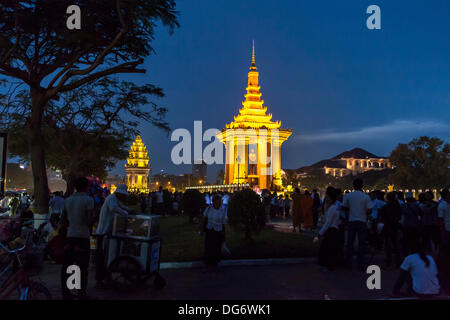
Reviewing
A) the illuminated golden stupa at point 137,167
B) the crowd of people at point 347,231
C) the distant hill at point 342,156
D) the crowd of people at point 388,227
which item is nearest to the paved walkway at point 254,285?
the crowd of people at point 347,231

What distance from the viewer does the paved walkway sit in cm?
700

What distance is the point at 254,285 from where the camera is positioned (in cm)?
781

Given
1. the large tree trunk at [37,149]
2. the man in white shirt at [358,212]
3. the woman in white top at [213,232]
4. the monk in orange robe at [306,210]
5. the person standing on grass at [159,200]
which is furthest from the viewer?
the person standing on grass at [159,200]

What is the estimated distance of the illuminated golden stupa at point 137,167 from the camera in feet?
382

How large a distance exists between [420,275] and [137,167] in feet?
376

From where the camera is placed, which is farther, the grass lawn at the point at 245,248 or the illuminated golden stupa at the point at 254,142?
the illuminated golden stupa at the point at 254,142

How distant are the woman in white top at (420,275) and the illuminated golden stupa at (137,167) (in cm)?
11286

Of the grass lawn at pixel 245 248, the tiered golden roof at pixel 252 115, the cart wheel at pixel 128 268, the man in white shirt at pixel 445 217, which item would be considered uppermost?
the tiered golden roof at pixel 252 115

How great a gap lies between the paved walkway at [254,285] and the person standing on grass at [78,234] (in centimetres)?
67

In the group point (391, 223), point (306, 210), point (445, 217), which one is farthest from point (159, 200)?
point (445, 217)

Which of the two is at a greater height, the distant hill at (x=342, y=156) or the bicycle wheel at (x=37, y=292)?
the distant hill at (x=342, y=156)

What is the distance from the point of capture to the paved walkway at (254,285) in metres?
7.00

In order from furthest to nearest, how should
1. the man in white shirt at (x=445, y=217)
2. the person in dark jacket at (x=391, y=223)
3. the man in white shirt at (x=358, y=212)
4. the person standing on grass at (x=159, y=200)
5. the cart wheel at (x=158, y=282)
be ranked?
the person standing on grass at (x=159, y=200), the person in dark jacket at (x=391, y=223), the man in white shirt at (x=358, y=212), the man in white shirt at (x=445, y=217), the cart wheel at (x=158, y=282)

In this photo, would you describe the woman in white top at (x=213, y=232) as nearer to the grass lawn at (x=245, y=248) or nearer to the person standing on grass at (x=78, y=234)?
Answer: the grass lawn at (x=245, y=248)
